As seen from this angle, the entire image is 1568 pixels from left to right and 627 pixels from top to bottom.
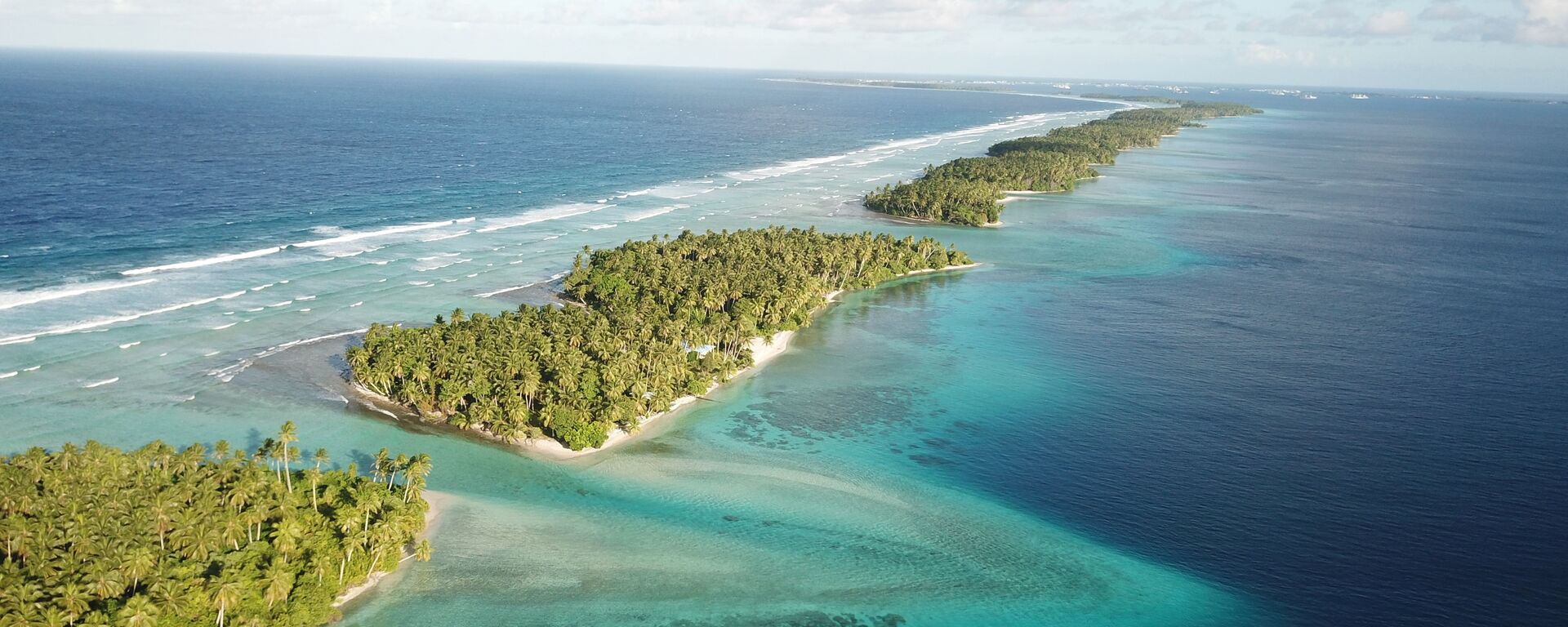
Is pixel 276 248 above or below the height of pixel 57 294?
above

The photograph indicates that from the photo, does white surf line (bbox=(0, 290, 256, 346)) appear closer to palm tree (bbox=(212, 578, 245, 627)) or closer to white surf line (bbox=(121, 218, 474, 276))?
white surf line (bbox=(121, 218, 474, 276))

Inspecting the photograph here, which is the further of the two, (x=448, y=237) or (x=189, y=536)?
(x=448, y=237)

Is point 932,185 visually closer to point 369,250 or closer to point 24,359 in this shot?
point 369,250

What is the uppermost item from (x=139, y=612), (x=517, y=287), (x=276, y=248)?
(x=276, y=248)

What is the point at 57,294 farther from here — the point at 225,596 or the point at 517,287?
the point at 225,596

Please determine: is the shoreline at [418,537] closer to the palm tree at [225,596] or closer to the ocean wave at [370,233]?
the palm tree at [225,596]

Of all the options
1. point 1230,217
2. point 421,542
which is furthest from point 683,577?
point 1230,217

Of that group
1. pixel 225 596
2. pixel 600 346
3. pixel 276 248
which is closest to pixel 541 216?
pixel 276 248
